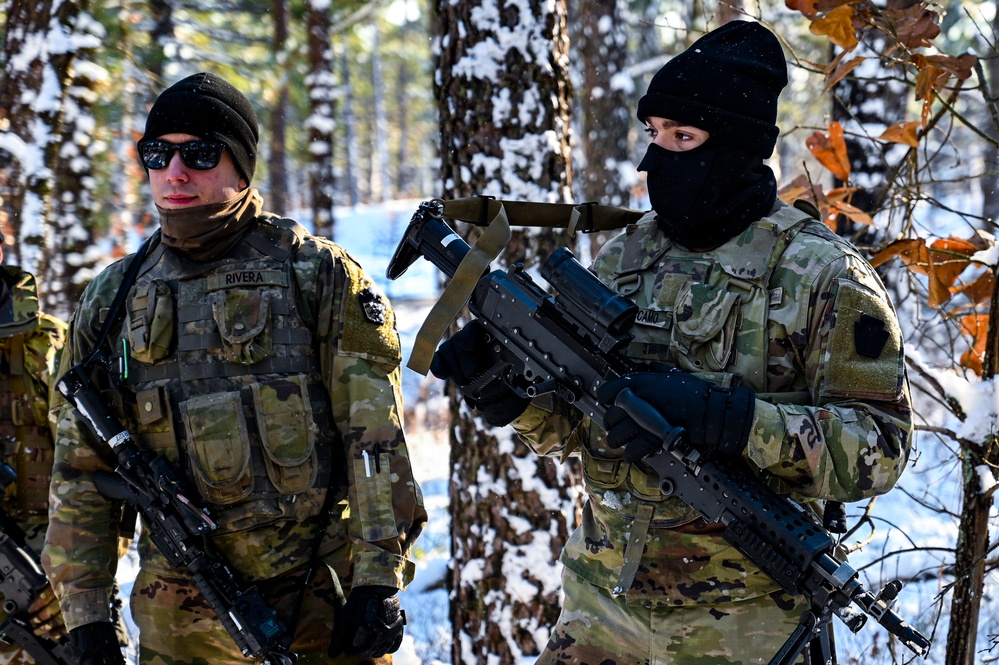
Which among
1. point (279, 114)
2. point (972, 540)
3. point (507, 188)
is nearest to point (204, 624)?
point (507, 188)

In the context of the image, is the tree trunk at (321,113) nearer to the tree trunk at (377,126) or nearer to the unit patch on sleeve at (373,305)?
the unit patch on sleeve at (373,305)

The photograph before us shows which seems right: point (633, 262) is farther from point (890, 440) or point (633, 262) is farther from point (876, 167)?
point (876, 167)

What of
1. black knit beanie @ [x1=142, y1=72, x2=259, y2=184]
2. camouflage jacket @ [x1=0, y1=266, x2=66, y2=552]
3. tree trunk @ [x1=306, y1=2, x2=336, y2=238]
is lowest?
camouflage jacket @ [x1=0, y1=266, x2=66, y2=552]

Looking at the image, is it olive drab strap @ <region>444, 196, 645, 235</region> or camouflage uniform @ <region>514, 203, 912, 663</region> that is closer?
camouflage uniform @ <region>514, 203, 912, 663</region>

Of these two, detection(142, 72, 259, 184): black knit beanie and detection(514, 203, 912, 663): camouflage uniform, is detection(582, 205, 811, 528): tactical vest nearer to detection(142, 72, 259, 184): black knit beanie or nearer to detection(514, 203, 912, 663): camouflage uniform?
detection(514, 203, 912, 663): camouflage uniform

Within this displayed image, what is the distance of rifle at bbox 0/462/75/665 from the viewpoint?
3.46 metres

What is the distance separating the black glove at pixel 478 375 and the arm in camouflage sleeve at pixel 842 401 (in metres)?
0.73

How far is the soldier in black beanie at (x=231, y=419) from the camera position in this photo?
110 inches

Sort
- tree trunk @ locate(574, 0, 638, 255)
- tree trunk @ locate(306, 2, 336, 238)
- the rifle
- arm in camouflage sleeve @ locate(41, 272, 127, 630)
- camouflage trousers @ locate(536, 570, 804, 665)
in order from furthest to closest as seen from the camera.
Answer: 1. tree trunk @ locate(306, 2, 336, 238)
2. tree trunk @ locate(574, 0, 638, 255)
3. the rifle
4. arm in camouflage sleeve @ locate(41, 272, 127, 630)
5. camouflage trousers @ locate(536, 570, 804, 665)

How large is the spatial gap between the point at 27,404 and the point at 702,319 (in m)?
2.83

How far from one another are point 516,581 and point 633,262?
2102 millimetres

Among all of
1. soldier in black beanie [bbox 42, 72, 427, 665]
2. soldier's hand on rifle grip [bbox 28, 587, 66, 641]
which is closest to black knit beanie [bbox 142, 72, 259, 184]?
soldier in black beanie [bbox 42, 72, 427, 665]

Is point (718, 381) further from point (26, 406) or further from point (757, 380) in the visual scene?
point (26, 406)

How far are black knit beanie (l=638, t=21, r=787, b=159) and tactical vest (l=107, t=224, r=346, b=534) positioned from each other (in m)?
1.29
